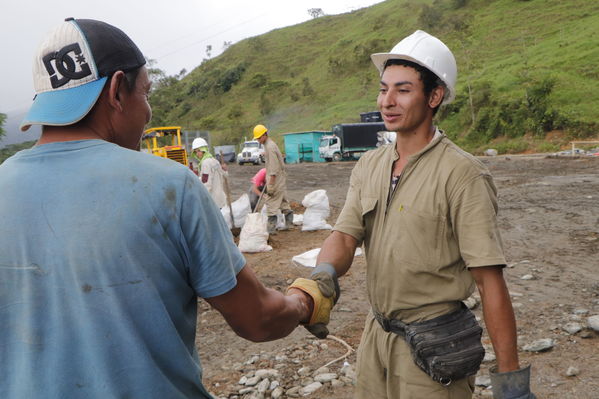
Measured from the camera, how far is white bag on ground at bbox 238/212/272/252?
23.9ft

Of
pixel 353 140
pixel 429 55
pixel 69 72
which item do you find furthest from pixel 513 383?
pixel 353 140

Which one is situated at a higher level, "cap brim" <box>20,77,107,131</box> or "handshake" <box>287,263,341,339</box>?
"cap brim" <box>20,77,107,131</box>

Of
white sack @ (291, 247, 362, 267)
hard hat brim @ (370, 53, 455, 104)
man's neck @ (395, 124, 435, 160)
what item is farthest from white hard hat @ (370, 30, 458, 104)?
white sack @ (291, 247, 362, 267)

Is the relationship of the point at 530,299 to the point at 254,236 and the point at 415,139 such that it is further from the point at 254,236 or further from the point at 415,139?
the point at 254,236

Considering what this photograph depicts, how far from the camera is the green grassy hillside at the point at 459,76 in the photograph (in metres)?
24.5

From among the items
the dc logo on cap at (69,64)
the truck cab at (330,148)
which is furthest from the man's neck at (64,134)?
the truck cab at (330,148)

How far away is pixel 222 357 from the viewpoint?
4090mm

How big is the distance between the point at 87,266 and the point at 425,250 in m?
1.16

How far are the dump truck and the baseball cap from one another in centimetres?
2560

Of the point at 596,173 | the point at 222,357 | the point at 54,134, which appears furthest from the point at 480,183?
the point at 596,173

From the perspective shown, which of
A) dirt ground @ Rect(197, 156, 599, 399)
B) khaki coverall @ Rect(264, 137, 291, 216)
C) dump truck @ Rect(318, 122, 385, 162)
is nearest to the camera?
dirt ground @ Rect(197, 156, 599, 399)

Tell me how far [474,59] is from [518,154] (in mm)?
17011

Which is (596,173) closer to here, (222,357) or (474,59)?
(222,357)

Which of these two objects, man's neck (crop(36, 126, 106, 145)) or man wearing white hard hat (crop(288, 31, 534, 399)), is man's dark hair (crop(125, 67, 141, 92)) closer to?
man's neck (crop(36, 126, 106, 145))
